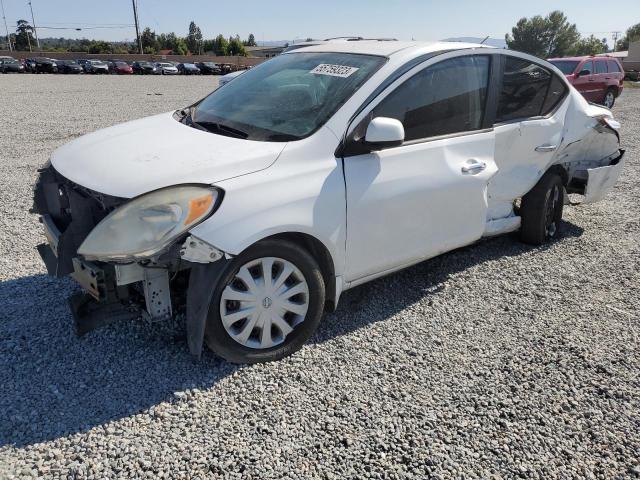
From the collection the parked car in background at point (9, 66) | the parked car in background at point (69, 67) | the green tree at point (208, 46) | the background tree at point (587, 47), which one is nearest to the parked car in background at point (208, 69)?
the parked car in background at point (69, 67)

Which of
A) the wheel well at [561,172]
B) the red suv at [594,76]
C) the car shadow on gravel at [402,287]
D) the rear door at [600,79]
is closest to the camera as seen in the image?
the car shadow on gravel at [402,287]

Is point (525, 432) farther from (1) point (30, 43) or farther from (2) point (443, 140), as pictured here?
(1) point (30, 43)

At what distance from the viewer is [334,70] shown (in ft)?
11.9

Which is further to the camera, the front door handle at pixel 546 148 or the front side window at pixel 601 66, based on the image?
the front side window at pixel 601 66

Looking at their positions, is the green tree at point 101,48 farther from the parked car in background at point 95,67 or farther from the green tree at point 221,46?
the parked car in background at point 95,67

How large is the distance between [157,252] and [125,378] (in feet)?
2.62

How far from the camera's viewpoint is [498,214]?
4484mm

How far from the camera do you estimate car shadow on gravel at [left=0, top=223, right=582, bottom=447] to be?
104 inches

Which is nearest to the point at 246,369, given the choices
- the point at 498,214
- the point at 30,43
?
the point at 498,214

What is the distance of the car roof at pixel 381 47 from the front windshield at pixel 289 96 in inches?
3.4

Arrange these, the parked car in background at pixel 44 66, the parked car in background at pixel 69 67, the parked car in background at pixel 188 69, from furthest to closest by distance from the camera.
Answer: the parked car in background at pixel 188 69 < the parked car in background at pixel 69 67 < the parked car in background at pixel 44 66

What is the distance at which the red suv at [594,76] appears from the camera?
16531 millimetres

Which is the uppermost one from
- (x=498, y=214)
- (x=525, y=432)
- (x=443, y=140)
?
(x=443, y=140)

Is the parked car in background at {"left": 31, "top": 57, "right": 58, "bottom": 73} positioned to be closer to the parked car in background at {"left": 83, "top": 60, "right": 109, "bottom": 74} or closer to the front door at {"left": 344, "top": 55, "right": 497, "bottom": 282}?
the parked car in background at {"left": 83, "top": 60, "right": 109, "bottom": 74}
